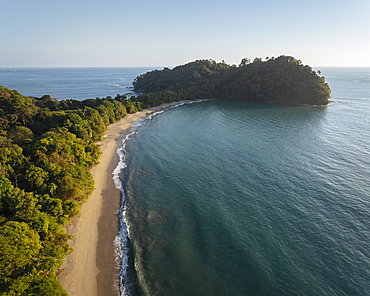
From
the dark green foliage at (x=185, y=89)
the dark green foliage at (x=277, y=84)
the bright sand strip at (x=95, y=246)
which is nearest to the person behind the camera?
the bright sand strip at (x=95, y=246)

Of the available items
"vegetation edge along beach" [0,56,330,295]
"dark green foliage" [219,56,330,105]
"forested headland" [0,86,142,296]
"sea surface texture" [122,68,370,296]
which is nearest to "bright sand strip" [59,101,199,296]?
"vegetation edge along beach" [0,56,330,295]

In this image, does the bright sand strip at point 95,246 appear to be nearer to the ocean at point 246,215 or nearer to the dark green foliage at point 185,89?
the ocean at point 246,215

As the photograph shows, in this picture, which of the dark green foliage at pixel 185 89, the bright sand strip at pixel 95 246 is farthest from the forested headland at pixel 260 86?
the bright sand strip at pixel 95 246

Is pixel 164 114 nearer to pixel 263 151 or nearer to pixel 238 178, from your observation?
pixel 263 151

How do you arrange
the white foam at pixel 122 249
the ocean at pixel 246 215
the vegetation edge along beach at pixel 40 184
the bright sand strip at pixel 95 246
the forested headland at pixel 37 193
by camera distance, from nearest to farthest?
the forested headland at pixel 37 193 → the vegetation edge along beach at pixel 40 184 → the bright sand strip at pixel 95 246 → the white foam at pixel 122 249 → the ocean at pixel 246 215

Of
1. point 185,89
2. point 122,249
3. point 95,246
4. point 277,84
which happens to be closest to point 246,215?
point 122,249

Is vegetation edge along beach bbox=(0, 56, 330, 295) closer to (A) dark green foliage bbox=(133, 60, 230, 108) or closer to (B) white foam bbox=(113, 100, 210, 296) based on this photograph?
(B) white foam bbox=(113, 100, 210, 296)
